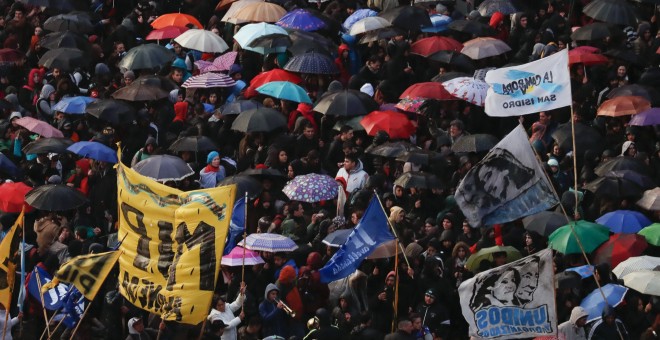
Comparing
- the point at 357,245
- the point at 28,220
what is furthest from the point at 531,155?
the point at 28,220

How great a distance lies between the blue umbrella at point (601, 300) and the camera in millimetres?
23469

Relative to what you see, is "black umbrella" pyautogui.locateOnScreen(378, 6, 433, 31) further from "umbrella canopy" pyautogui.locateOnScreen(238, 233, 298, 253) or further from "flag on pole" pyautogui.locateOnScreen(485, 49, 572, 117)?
"umbrella canopy" pyautogui.locateOnScreen(238, 233, 298, 253)

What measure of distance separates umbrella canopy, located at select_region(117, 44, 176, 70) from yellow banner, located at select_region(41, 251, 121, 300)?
8.76 m

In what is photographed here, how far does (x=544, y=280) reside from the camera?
22.0 metres

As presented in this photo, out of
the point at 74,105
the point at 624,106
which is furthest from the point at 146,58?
the point at 624,106

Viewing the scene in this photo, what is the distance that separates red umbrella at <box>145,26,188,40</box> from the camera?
32.9m

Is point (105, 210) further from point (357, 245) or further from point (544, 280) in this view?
point (544, 280)

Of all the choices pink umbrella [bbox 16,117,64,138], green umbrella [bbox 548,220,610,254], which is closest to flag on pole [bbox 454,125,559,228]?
green umbrella [bbox 548,220,610,254]

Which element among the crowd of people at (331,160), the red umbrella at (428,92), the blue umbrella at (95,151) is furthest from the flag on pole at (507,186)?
the blue umbrella at (95,151)

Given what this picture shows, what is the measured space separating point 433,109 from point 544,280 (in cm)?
747

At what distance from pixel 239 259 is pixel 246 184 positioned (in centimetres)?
218

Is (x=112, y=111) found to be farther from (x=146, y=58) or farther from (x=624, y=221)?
(x=624, y=221)

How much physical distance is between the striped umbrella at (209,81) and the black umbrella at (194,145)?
2163mm

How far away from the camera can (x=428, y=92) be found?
29.2 m
